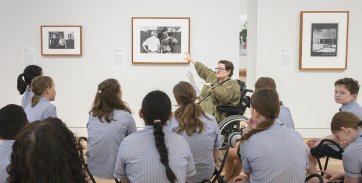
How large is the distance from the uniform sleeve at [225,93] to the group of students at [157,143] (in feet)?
3.87

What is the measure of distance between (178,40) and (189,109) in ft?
9.74

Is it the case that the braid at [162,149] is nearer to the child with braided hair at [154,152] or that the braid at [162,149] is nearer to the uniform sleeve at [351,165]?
the child with braided hair at [154,152]

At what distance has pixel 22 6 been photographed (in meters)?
5.77

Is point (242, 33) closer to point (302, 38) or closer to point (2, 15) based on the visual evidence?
point (302, 38)

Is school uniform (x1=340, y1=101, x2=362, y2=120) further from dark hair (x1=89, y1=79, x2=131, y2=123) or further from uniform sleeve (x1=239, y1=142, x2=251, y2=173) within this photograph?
dark hair (x1=89, y1=79, x2=131, y2=123)

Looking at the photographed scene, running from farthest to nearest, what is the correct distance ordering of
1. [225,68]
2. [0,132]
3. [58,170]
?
1. [225,68]
2. [0,132]
3. [58,170]

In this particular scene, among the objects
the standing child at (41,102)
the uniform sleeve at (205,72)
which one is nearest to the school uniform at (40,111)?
the standing child at (41,102)

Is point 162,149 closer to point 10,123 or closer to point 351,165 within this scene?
point 10,123

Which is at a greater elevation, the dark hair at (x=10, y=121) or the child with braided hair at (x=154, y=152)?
the dark hair at (x=10, y=121)

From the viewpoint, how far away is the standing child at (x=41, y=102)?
328cm

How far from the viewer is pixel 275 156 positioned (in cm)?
205

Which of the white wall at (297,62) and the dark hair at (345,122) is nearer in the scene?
the dark hair at (345,122)

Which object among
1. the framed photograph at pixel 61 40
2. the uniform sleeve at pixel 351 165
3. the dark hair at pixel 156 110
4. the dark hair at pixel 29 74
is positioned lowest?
the uniform sleeve at pixel 351 165

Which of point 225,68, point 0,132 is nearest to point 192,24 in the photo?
point 225,68
